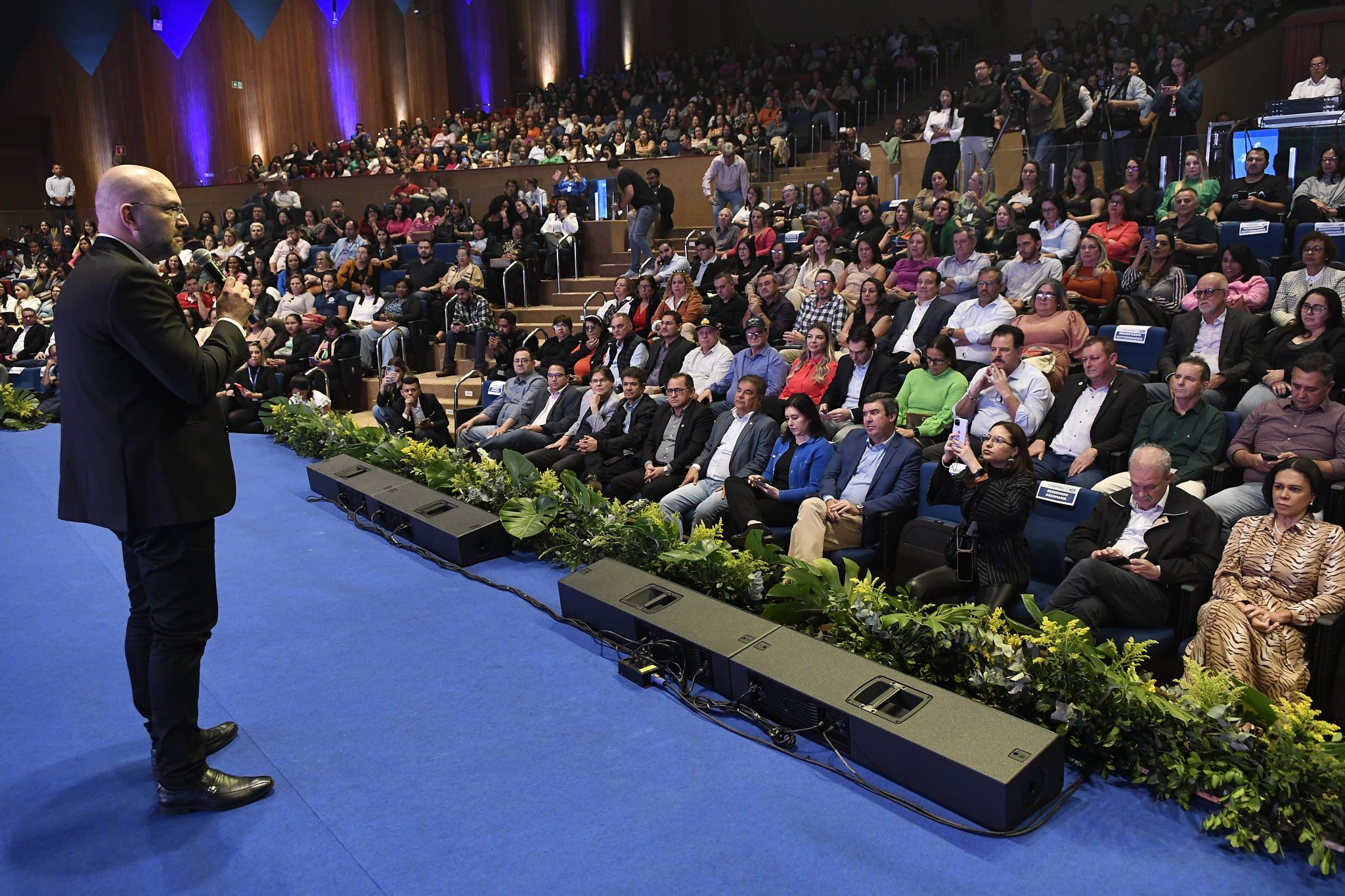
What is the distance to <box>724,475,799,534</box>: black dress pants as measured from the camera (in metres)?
4.81

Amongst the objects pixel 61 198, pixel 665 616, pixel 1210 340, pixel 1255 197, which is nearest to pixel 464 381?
pixel 665 616

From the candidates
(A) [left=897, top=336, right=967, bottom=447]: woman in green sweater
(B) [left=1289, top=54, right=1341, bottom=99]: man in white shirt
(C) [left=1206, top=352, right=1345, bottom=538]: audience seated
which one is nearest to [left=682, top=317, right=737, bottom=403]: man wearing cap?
(A) [left=897, top=336, right=967, bottom=447]: woman in green sweater

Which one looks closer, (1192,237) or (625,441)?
(625,441)

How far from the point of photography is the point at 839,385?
6.05m

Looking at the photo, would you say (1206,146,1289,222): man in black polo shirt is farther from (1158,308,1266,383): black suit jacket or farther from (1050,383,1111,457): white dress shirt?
(1050,383,1111,457): white dress shirt

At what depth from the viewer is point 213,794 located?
8.65ft

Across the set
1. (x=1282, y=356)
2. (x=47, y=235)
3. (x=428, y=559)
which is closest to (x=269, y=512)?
(x=428, y=559)

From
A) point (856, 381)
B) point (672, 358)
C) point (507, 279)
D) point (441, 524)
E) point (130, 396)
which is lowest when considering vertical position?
point (441, 524)

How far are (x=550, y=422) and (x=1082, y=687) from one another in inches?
176

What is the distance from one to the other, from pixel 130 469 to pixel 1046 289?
16.1 feet

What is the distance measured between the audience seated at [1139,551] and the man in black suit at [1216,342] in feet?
4.78

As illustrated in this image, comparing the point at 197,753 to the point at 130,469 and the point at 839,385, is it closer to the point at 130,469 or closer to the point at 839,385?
the point at 130,469

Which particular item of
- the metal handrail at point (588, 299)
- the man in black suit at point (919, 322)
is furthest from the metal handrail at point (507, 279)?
the man in black suit at point (919, 322)

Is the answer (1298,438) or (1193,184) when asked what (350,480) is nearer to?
(1298,438)
